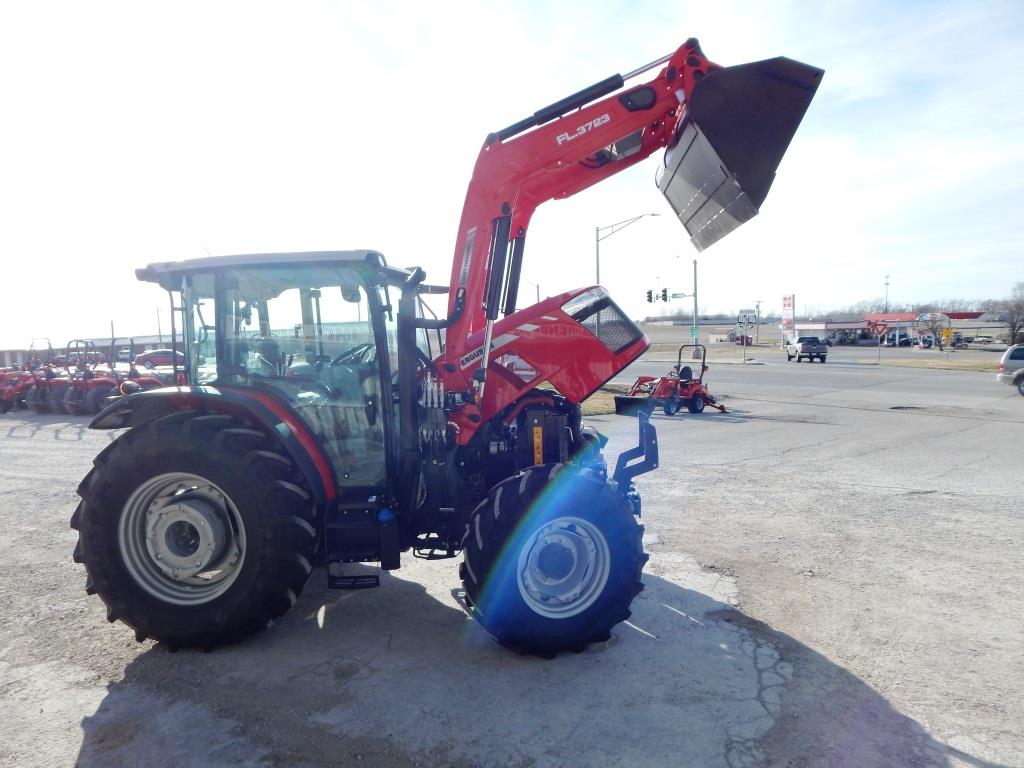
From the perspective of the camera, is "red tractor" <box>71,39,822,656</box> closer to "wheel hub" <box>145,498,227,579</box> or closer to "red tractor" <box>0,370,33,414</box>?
"wheel hub" <box>145,498,227,579</box>

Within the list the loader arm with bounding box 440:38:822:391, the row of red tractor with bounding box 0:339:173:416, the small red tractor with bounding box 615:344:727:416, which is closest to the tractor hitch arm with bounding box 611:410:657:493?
the loader arm with bounding box 440:38:822:391

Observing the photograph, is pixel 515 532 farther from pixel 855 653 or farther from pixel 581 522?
pixel 855 653

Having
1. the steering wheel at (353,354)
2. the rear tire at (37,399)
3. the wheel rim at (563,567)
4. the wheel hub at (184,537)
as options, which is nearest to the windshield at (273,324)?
the steering wheel at (353,354)

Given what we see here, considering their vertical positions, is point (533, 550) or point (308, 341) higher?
point (308, 341)

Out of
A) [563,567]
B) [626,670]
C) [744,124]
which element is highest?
[744,124]

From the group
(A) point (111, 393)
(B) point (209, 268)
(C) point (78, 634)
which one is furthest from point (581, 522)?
(A) point (111, 393)

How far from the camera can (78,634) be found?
4.57 m

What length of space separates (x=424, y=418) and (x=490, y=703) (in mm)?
1933

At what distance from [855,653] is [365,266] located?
387 centimetres

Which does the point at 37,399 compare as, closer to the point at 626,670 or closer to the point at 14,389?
the point at 14,389

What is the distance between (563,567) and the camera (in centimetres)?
427

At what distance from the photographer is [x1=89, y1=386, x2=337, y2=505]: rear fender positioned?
4.33m

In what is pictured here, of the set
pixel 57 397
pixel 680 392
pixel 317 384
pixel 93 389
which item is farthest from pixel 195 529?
pixel 57 397

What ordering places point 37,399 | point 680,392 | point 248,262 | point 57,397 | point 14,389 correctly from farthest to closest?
point 14,389 < point 37,399 < point 57,397 < point 680,392 < point 248,262
